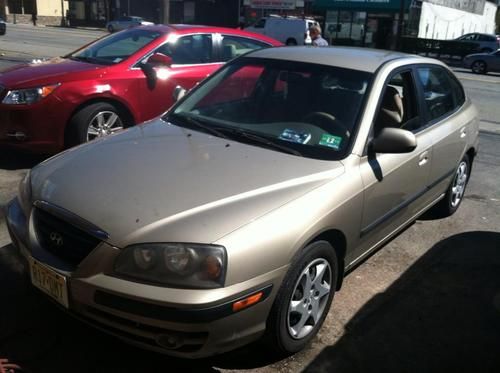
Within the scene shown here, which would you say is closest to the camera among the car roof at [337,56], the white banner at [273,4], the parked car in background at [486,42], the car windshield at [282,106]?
the car windshield at [282,106]

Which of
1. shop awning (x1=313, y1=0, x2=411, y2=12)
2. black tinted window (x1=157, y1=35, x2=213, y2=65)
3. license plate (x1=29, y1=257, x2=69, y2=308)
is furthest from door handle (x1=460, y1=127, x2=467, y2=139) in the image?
shop awning (x1=313, y1=0, x2=411, y2=12)

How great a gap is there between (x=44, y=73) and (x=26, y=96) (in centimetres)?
39

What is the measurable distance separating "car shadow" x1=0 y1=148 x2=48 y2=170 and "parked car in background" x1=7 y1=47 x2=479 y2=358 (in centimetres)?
255

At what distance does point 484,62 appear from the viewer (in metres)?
23.5

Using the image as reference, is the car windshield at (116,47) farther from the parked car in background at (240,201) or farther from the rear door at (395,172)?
the rear door at (395,172)

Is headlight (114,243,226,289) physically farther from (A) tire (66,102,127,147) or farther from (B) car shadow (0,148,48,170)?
(B) car shadow (0,148,48,170)

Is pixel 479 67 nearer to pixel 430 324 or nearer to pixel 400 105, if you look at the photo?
pixel 400 105

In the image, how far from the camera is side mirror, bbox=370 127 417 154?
10.4ft

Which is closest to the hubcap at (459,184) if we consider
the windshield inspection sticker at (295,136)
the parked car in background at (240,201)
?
the parked car in background at (240,201)

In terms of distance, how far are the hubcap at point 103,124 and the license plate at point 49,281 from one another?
3105 mm

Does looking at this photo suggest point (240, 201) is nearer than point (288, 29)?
Yes

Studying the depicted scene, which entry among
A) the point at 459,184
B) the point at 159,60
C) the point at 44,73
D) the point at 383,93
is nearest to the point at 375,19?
the point at 159,60

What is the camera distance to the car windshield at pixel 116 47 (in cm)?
605

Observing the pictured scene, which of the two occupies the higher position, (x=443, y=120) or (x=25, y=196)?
(x=443, y=120)
